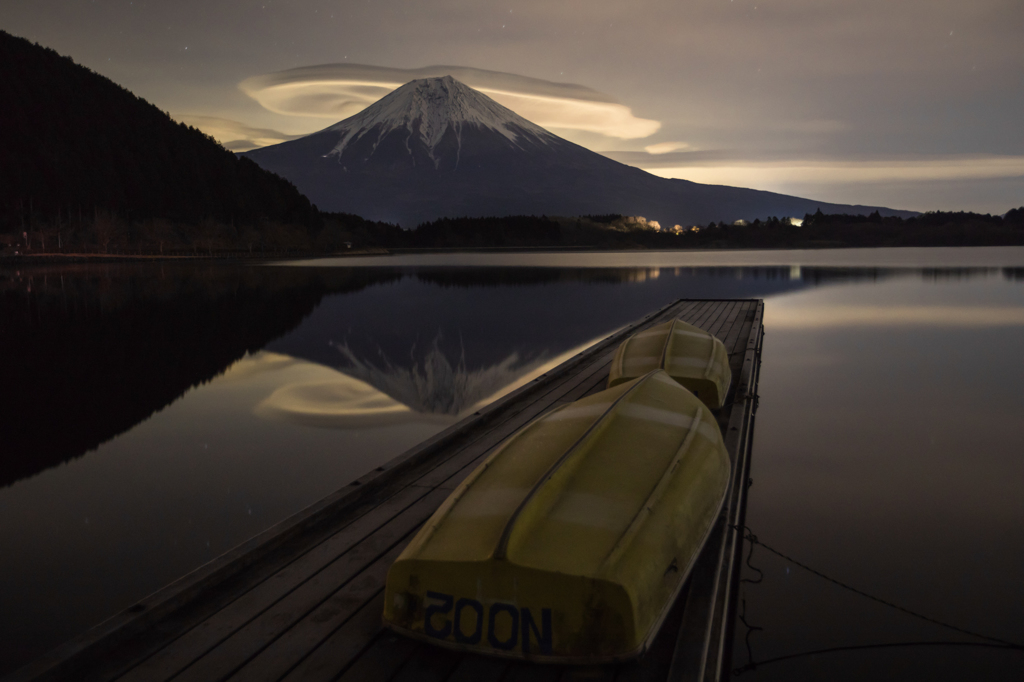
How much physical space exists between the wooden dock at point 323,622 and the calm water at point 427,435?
1167mm

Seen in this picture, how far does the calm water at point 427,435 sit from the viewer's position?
522 centimetres

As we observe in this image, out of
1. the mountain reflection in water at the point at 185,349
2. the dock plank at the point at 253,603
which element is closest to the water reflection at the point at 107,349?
the mountain reflection in water at the point at 185,349

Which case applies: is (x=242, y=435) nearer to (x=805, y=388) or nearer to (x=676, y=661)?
(x=676, y=661)

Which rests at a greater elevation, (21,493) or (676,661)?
(676,661)

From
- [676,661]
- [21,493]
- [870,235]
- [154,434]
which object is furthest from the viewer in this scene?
[870,235]

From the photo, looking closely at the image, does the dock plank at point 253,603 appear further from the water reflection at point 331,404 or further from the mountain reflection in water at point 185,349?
the water reflection at point 331,404

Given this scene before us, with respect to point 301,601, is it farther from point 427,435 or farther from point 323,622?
point 427,435

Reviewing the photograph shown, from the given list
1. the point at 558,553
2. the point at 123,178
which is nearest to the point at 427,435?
the point at 558,553

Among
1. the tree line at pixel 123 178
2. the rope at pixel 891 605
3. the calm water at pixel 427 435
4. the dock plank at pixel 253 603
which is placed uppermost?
the tree line at pixel 123 178

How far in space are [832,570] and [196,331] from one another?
20806mm

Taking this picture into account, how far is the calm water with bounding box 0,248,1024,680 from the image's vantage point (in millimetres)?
5223

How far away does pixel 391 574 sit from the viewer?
3609 millimetres

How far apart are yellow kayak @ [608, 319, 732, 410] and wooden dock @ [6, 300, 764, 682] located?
9.65ft

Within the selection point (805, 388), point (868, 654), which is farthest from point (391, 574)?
point (805, 388)
